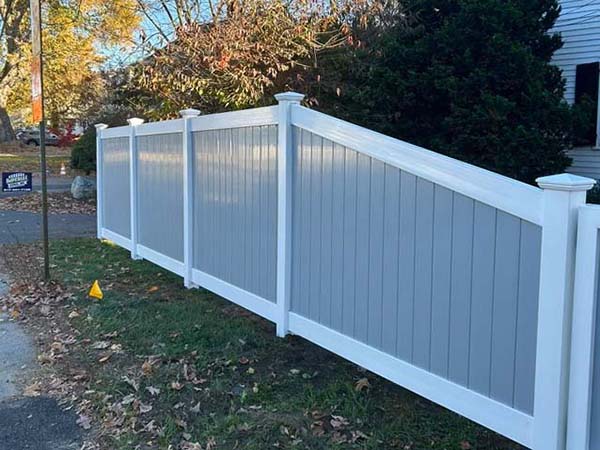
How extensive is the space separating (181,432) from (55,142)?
39131 mm

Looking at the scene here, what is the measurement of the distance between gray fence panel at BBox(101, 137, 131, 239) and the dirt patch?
554 cm

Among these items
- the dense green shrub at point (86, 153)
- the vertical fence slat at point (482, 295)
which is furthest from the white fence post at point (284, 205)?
the dense green shrub at point (86, 153)

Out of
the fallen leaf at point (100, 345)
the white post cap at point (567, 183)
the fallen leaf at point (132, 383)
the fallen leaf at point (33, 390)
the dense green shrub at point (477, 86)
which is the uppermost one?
the dense green shrub at point (477, 86)

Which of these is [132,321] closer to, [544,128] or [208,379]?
[208,379]

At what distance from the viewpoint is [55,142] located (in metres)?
39.6

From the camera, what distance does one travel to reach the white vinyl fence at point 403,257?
9.12ft

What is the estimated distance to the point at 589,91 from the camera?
35.9ft

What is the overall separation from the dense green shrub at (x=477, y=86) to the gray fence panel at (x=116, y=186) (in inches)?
143

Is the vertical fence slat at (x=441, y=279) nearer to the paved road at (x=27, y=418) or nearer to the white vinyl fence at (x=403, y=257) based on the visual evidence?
the white vinyl fence at (x=403, y=257)

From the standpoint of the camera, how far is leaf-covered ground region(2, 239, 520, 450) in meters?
3.51

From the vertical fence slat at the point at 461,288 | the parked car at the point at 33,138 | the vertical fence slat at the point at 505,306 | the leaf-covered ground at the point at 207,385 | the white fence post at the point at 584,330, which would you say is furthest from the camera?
the parked car at the point at 33,138

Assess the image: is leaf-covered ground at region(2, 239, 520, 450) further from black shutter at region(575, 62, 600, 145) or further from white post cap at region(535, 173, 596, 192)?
black shutter at region(575, 62, 600, 145)

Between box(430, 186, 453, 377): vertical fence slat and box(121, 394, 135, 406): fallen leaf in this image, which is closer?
box(430, 186, 453, 377): vertical fence slat

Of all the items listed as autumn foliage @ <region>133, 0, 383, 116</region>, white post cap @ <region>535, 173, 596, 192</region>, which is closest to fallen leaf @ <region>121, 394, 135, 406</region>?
white post cap @ <region>535, 173, 596, 192</region>
